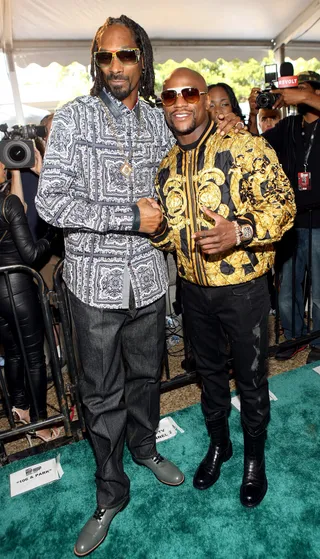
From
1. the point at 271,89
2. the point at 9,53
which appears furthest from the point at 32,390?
the point at 9,53

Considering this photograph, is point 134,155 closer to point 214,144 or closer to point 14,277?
point 214,144

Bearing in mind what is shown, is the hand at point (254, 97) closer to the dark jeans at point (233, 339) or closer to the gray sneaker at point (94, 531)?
the dark jeans at point (233, 339)

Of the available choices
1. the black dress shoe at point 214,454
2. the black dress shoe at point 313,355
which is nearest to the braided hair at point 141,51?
the black dress shoe at point 214,454

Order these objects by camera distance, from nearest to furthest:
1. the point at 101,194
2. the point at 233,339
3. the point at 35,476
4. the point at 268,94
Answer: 1. the point at 101,194
2. the point at 233,339
3. the point at 35,476
4. the point at 268,94

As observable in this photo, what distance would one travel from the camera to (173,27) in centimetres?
688

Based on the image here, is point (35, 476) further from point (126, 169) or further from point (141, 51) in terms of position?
point (141, 51)

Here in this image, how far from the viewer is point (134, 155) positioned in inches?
75.9

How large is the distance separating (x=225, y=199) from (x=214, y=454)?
145 centimetres

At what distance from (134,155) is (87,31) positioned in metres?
5.82

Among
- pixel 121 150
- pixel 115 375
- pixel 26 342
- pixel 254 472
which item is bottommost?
pixel 254 472

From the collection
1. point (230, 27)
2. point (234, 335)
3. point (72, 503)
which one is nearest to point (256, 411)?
point (234, 335)

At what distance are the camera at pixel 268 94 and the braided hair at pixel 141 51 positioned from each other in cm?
155

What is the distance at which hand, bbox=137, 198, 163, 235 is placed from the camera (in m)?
1.81

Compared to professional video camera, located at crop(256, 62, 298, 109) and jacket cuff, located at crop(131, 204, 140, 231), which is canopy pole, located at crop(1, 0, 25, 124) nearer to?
professional video camera, located at crop(256, 62, 298, 109)
